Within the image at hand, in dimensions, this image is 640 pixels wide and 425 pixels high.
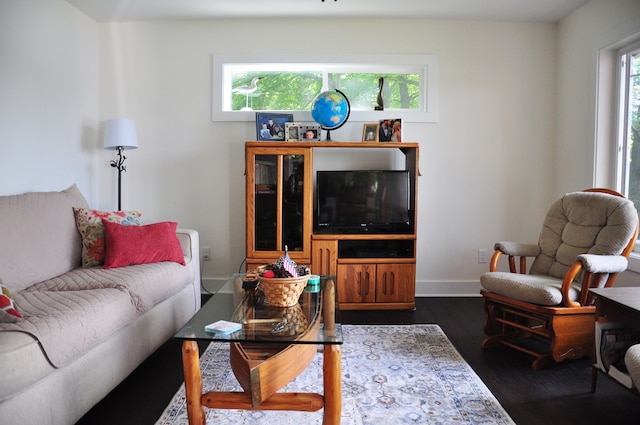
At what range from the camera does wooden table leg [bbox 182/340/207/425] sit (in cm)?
150

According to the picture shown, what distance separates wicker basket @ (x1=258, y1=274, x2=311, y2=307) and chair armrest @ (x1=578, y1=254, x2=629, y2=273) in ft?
4.94

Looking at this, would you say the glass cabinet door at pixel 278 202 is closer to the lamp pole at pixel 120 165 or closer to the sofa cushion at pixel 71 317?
the lamp pole at pixel 120 165

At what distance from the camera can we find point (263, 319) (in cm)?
171

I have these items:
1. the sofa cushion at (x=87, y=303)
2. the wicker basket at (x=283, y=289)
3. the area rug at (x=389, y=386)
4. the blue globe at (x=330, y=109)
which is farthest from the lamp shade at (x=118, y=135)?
the wicker basket at (x=283, y=289)

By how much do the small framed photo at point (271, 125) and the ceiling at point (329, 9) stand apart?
2.88 feet

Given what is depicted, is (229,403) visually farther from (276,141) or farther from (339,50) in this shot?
(339,50)

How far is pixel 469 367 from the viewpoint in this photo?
7.43 ft

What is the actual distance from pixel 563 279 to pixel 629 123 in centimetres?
145

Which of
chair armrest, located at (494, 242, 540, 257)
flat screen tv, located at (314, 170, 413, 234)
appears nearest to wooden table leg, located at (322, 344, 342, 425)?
chair armrest, located at (494, 242, 540, 257)

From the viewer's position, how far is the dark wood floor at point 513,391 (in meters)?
1.79

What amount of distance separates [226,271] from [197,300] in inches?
29.4

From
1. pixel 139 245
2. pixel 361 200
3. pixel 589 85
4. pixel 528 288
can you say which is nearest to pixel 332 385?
pixel 528 288

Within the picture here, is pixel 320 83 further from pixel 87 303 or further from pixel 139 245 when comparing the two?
pixel 87 303

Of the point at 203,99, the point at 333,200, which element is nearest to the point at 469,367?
the point at 333,200
